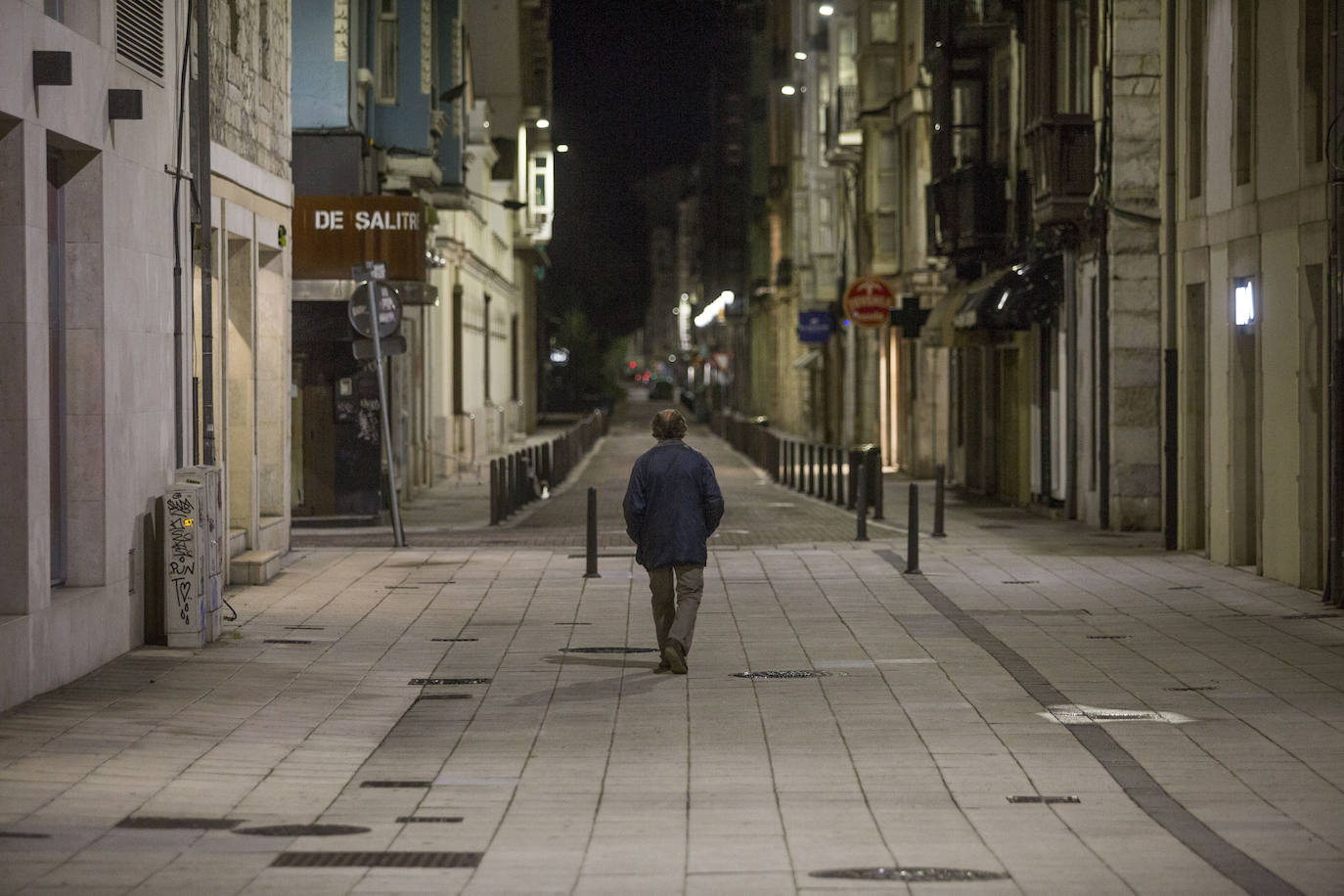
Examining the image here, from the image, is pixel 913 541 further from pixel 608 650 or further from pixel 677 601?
pixel 677 601

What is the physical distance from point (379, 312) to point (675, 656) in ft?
36.7

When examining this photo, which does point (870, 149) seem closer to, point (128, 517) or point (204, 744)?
point (128, 517)

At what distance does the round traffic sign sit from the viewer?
22.8 metres

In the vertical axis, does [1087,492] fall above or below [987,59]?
below

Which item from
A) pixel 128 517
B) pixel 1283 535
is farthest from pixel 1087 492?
pixel 128 517

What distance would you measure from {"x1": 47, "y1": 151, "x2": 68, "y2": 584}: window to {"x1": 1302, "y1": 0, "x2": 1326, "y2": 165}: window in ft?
32.2

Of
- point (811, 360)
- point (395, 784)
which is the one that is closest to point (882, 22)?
point (811, 360)

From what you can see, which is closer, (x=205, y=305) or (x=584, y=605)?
(x=205, y=305)

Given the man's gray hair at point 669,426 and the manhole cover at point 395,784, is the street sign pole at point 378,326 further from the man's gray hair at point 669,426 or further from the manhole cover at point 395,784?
the manhole cover at point 395,784

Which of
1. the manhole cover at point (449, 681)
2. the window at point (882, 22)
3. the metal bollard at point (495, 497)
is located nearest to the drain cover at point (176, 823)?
the manhole cover at point (449, 681)

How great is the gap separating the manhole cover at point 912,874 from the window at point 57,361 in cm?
682

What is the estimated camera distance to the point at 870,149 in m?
44.5

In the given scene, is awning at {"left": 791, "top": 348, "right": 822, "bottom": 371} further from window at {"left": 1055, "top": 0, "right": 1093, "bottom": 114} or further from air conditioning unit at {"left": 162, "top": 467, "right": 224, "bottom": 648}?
air conditioning unit at {"left": 162, "top": 467, "right": 224, "bottom": 648}

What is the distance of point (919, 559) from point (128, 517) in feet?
30.5
